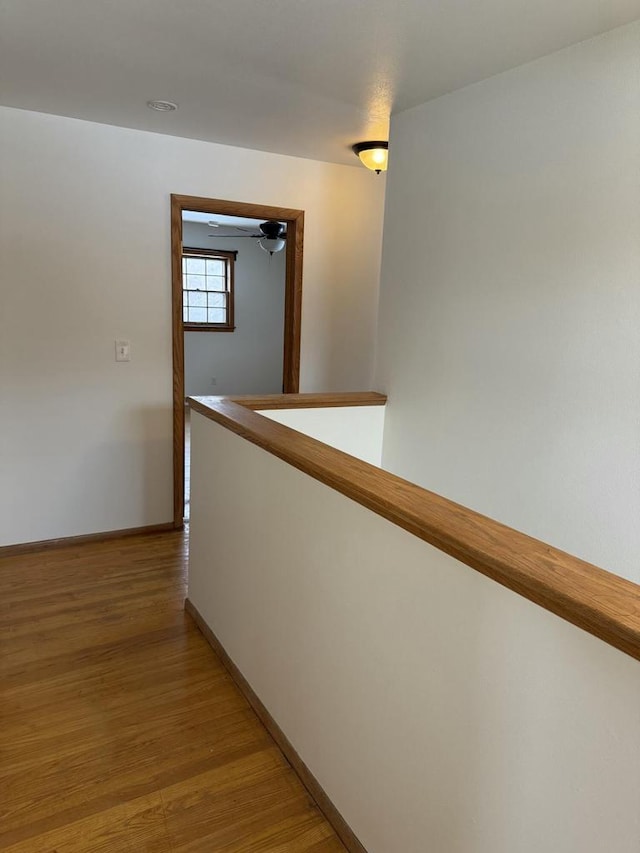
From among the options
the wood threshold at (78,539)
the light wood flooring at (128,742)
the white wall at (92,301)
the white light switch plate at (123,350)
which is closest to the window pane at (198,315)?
the white wall at (92,301)

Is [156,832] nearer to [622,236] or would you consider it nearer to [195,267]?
[622,236]

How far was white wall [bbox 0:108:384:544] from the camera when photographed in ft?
9.95

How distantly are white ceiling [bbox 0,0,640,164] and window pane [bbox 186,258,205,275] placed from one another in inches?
176

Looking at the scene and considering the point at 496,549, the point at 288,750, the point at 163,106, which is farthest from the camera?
the point at 163,106

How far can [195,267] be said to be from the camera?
294 inches

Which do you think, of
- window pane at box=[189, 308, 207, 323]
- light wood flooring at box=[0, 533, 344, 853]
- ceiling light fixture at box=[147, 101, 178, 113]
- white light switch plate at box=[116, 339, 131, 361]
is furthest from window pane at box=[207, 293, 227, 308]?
light wood flooring at box=[0, 533, 344, 853]

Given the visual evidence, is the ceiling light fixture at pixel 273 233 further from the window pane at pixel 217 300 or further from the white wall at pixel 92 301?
the window pane at pixel 217 300

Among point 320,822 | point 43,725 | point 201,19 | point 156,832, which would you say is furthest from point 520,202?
point 43,725

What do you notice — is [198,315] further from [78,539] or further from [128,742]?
[128,742]

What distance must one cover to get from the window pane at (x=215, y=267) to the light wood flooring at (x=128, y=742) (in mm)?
5496

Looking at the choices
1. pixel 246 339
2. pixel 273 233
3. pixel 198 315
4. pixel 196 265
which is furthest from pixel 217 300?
pixel 273 233

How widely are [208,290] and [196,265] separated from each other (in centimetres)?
34

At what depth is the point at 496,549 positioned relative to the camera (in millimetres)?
1035

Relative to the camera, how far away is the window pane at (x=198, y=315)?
753cm
